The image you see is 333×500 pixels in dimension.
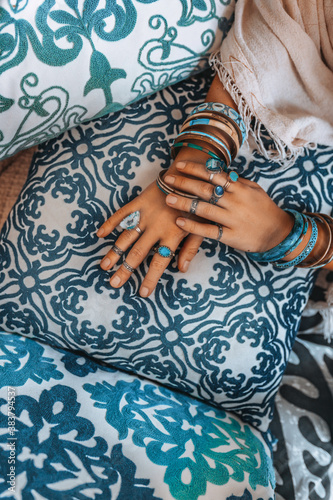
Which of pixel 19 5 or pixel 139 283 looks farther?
pixel 139 283

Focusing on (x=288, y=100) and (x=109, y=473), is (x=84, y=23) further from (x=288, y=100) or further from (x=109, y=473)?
(x=109, y=473)

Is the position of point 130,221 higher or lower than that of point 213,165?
lower

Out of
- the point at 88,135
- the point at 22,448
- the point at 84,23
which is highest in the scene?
the point at 84,23

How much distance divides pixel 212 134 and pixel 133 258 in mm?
247

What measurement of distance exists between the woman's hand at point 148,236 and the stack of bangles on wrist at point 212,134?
0.12 feet

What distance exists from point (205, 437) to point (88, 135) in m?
0.55

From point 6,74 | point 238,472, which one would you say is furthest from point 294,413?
point 6,74

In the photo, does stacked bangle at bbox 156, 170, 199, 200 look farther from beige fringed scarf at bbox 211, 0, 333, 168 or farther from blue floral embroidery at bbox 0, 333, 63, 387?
blue floral embroidery at bbox 0, 333, 63, 387

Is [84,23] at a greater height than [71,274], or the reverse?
[84,23]

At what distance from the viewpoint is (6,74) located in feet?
1.78

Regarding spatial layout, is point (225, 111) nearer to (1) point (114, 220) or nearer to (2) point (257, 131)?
(2) point (257, 131)

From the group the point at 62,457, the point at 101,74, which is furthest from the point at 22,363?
the point at 101,74

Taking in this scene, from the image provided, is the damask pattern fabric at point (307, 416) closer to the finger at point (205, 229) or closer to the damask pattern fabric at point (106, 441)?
the damask pattern fabric at point (106, 441)

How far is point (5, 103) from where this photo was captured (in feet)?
1.85
